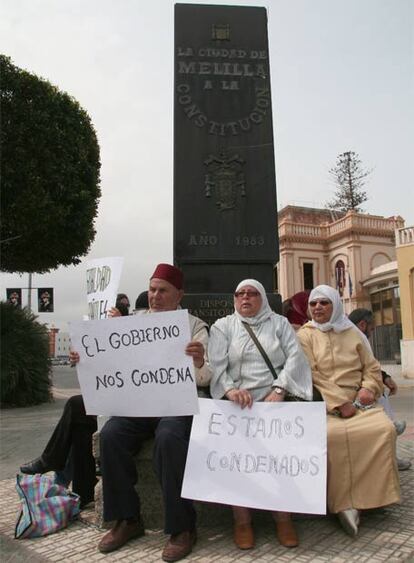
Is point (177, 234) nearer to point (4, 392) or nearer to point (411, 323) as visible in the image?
point (4, 392)

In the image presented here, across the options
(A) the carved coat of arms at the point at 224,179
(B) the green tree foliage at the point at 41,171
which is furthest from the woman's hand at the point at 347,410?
(B) the green tree foliage at the point at 41,171

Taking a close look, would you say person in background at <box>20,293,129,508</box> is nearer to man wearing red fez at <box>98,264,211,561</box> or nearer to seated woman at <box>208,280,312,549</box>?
man wearing red fez at <box>98,264,211,561</box>

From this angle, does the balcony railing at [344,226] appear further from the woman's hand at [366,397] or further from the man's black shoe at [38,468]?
the man's black shoe at [38,468]

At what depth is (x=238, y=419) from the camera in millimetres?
3158

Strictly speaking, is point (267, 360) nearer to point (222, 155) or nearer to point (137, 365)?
point (137, 365)

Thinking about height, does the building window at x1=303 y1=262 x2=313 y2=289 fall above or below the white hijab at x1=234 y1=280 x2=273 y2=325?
above

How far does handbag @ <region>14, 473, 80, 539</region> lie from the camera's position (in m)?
3.22

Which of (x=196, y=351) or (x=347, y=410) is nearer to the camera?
(x=196, y=351)

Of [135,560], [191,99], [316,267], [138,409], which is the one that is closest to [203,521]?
[135,560]

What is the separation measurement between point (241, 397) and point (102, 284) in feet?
4.96

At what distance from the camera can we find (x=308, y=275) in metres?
33.6

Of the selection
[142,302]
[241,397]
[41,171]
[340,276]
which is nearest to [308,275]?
[340,276]

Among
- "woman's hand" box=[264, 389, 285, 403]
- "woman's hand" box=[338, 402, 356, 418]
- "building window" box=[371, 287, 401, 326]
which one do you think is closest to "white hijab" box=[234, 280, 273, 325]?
"woman's hand" box=[264, 389, 285, 403]

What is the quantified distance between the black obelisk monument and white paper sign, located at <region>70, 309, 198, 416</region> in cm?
167
